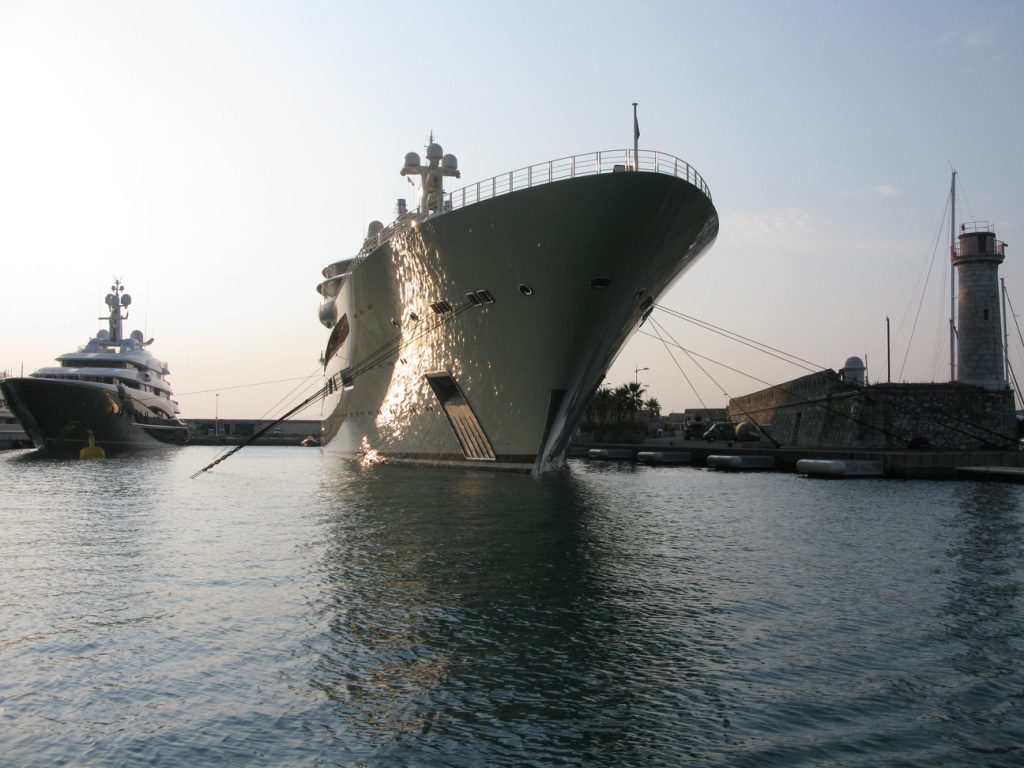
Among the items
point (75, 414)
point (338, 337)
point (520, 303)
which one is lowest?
point (75, 414)

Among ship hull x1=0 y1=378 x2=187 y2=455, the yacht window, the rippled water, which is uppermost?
the yacht window

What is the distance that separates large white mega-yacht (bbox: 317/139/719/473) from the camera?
66.1 ft

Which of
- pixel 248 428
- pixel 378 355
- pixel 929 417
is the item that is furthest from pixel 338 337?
pixel 248 428

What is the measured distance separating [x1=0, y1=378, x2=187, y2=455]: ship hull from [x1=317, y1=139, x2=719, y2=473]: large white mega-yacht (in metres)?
30.2

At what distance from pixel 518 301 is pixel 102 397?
132 ft

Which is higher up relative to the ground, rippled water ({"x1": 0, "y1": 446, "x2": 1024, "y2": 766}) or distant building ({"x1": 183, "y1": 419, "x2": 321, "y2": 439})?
distant building ({"x1": 183, "y1": 419, "x2": 321, "y2": 439})

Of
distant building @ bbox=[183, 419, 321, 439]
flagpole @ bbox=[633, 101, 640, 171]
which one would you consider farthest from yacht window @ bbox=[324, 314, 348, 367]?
distant building @ bbox=[183, 419, 321, 439]

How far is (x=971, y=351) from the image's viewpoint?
4241 centimetres

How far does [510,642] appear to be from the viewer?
8.53 m

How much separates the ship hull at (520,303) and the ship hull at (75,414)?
30.8 metres

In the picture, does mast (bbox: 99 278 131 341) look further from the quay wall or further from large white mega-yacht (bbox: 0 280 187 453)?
the quay wall

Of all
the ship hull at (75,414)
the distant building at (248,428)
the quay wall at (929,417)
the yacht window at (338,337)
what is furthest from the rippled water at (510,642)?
the distant building at (248,428)

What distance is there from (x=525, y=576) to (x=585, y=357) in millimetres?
10794

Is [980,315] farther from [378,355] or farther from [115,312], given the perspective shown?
[115,312]
